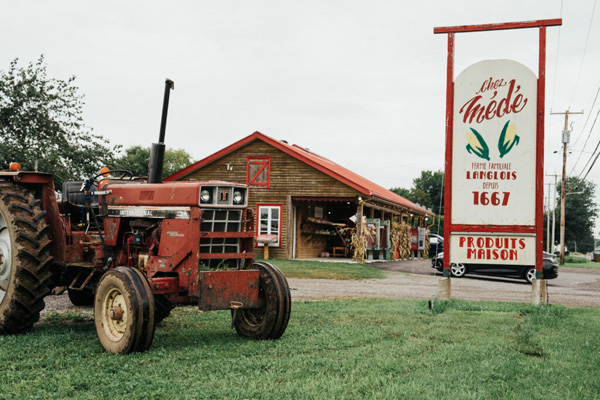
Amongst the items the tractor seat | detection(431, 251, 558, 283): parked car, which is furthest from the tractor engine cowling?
detection(431, 251, 558, 283): parked car

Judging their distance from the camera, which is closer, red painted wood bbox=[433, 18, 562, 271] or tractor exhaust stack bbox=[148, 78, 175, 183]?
tractor exhaust stack bbox=[148, 78, 175, 183]

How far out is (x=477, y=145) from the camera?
9680mm

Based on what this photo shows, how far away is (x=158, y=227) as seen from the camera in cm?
627

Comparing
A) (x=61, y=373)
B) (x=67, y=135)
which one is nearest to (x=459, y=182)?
(x=61, y=373)

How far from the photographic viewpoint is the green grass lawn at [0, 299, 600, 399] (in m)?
4.39

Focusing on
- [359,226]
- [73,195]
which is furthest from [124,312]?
[359,226]

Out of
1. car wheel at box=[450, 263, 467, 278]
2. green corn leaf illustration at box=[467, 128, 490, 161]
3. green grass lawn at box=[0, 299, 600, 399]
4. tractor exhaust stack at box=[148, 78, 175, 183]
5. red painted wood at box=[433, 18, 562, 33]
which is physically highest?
red painted wood at box=[433, 18, 562, 33]

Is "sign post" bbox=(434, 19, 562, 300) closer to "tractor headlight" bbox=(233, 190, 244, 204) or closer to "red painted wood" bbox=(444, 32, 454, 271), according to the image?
"red painted wood" bbox=(444, 32, 454, 271)

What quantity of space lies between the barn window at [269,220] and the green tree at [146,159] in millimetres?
32807

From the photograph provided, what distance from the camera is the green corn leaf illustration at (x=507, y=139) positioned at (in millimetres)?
9547

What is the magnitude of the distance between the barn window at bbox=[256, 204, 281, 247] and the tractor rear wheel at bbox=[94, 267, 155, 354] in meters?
18.7

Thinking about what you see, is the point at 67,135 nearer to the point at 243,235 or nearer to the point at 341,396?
the point at 243,235

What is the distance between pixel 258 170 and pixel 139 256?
61.7 feet

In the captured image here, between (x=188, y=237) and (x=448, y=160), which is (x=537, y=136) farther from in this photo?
(x=188, y=237)
